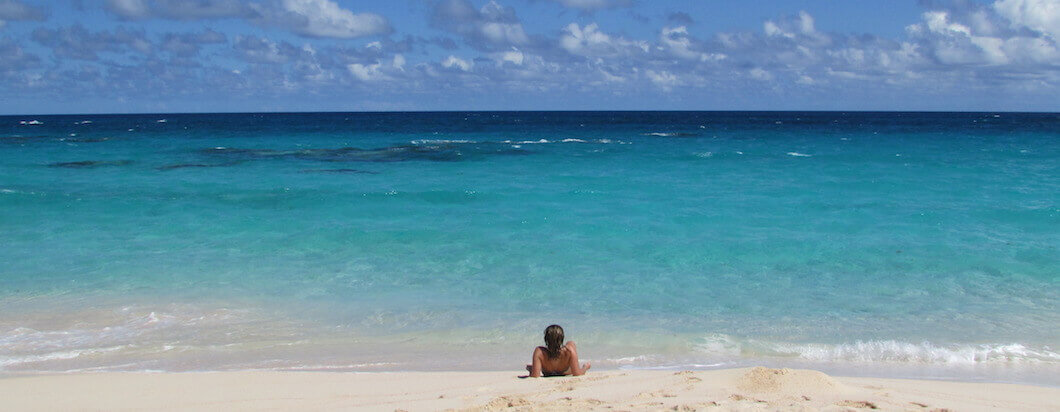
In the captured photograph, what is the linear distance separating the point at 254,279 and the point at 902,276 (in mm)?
9497

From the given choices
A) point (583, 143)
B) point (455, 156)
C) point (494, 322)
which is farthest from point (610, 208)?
point (583, 143)

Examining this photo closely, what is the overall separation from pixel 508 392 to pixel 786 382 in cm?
217

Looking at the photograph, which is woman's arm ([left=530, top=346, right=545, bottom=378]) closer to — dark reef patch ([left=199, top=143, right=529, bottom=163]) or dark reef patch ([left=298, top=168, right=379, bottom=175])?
dark reef patch ([left=298, top=168, right=379, bottom=175])

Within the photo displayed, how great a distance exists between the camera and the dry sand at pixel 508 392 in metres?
5.43

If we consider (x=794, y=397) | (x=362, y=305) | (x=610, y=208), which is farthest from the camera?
(x=610, y=208)

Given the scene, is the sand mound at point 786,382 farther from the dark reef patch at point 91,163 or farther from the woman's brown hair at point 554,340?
the dark reef patch at point 91,163

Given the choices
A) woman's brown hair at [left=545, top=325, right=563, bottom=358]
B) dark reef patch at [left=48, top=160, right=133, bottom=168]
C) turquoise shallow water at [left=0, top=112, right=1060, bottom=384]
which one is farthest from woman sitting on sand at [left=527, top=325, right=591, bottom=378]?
dark reef patch at [left=48, top=160, right=133, bottom=168]

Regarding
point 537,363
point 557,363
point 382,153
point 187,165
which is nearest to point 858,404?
point 557,363

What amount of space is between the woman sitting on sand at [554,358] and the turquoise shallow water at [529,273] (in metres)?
1.16

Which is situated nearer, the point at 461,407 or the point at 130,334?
the point at 461,407

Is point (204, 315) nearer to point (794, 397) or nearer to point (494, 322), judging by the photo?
point (494, 322)

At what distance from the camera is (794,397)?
5.45 m

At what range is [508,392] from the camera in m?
5.99

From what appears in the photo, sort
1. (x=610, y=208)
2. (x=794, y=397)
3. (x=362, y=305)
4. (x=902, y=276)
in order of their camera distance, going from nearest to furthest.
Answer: (x=794, y=397)
(x=362, y=305)
(x=902, y=276)
(x=610, y=208)
